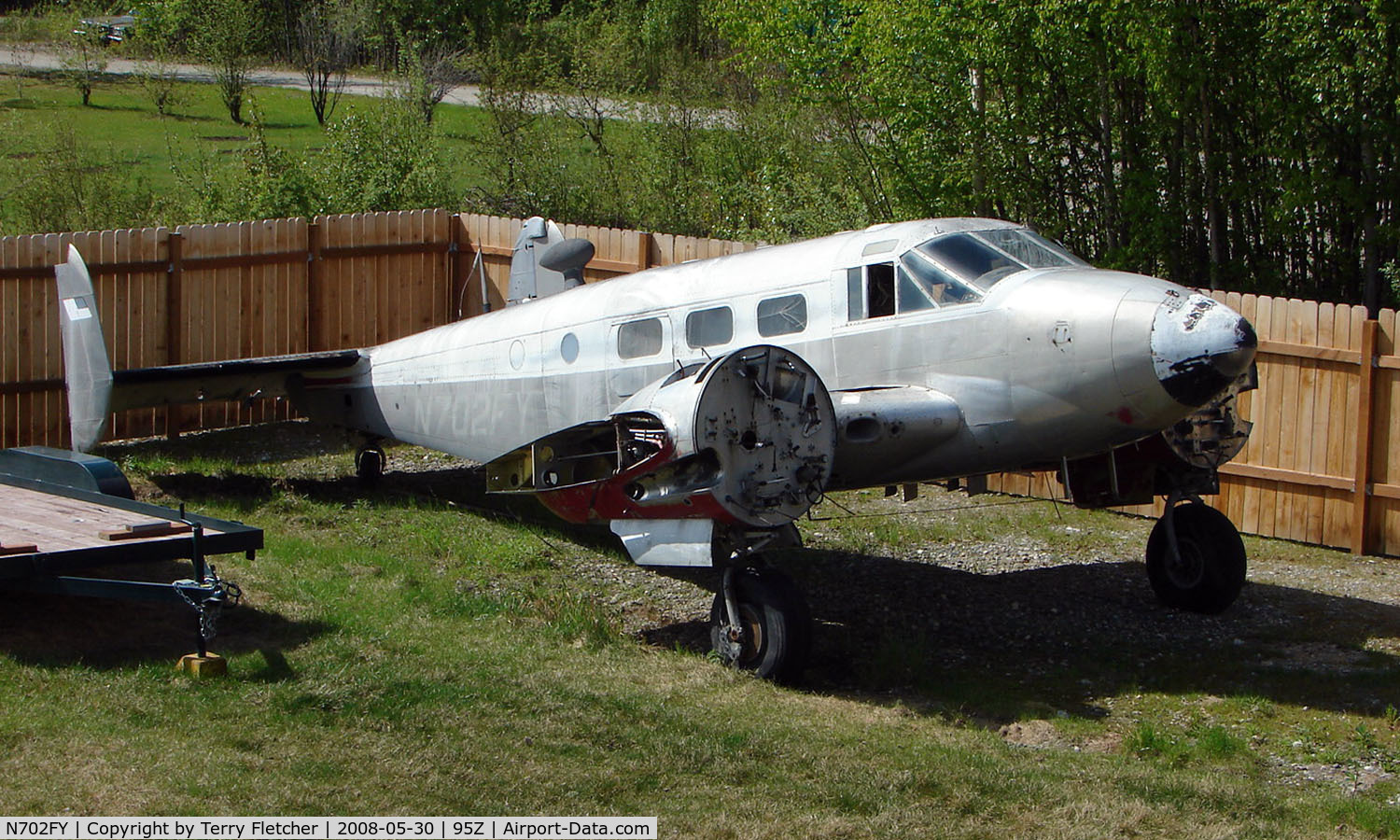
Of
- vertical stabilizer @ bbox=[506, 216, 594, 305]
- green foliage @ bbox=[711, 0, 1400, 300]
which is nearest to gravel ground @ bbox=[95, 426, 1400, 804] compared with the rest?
vertical stabilizer @ bbox=[506, 216, 594, 305]

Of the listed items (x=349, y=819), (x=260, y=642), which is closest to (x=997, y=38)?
(x=260, y=642)

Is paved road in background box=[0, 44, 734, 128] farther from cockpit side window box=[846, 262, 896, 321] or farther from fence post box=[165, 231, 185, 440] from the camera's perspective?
cockpit side window box=[846, 262, 896, 321]

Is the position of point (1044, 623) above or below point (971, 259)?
below

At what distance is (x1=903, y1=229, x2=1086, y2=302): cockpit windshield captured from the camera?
9.77 meters

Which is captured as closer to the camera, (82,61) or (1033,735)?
(1033,735)

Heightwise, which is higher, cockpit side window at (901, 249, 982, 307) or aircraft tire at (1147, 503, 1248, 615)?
cockpit side window at (901, 249, 982, 307)

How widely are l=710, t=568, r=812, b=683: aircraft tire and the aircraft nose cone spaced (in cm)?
278

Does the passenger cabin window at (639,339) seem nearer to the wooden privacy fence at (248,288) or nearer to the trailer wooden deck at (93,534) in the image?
the trailer wooden deck at (93,534)

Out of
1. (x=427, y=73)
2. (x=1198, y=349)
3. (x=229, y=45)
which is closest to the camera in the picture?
(x=1198, y=349)

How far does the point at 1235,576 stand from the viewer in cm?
1098

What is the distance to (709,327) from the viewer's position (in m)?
10.8

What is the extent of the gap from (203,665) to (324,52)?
121 ft

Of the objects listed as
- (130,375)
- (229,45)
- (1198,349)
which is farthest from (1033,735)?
(229,45)

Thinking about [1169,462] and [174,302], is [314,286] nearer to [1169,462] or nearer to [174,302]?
[174,302]
